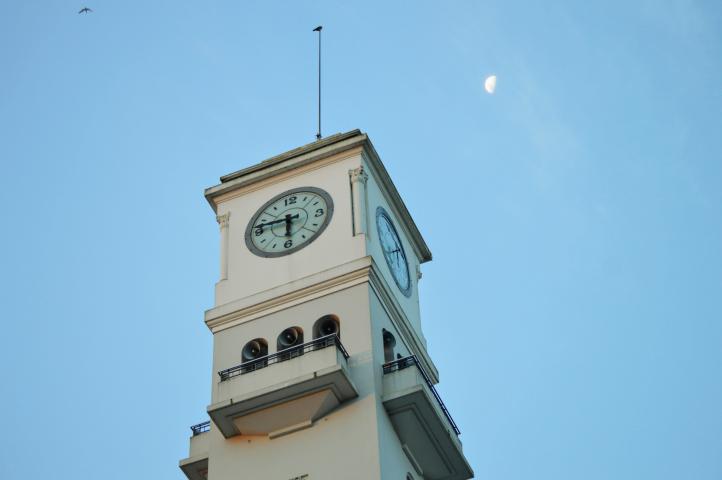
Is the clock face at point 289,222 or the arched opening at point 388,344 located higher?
the clock face at point 289,222

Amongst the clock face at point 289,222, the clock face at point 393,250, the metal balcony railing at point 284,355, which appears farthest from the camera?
the clock face at point 393,250

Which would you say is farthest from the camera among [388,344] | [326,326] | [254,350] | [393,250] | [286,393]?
[393,250]

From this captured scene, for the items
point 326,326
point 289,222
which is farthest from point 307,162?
point 326,326

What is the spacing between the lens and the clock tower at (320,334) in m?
43.2

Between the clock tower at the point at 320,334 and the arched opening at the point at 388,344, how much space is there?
0.05 meters

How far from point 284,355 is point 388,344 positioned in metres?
3.92

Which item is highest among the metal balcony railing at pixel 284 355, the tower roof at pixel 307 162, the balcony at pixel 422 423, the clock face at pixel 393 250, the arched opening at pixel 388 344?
the tower roof at pixel 307 162

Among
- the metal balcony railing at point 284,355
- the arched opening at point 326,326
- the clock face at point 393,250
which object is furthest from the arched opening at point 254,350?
the clock face at point 393,250

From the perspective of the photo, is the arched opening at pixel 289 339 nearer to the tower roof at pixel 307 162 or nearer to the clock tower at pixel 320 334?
the clock tower at pixel 320 334

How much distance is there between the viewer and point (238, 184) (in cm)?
5197

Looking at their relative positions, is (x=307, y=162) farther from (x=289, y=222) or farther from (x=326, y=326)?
(x=326, y=326)

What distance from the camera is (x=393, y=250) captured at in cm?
5125

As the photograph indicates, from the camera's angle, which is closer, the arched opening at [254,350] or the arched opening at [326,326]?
the arched opening at [326,326]

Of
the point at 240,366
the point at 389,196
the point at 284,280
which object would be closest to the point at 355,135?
the point at 389,196
